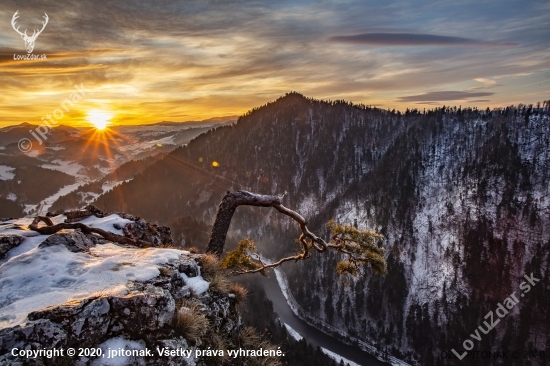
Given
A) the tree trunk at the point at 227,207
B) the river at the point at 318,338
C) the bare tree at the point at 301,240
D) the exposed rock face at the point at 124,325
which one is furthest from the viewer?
the river at the point at 318,338

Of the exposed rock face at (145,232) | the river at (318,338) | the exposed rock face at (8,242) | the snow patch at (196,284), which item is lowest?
the river at (318,338)

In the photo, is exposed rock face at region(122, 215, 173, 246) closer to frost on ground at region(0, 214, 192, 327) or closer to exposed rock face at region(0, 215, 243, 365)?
frost on ground at region(0, 214, 192, 327)

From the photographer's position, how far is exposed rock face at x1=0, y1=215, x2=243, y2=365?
761 cm

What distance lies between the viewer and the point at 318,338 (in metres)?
155

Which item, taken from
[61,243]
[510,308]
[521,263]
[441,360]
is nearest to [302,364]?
[441,360]

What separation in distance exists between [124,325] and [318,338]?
16328cm

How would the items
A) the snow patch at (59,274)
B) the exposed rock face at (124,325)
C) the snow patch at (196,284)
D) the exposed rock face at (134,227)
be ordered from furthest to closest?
the exposed rock face at (134,227)
the snow patch at (196,284)
the snow patch at (59,274)
the exposed rock face at (124,325)

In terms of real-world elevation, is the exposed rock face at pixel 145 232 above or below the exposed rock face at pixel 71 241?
below

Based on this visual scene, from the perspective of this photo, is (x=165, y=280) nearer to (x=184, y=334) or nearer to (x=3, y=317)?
(x=184, y=334)

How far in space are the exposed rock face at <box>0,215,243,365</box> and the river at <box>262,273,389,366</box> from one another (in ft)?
498

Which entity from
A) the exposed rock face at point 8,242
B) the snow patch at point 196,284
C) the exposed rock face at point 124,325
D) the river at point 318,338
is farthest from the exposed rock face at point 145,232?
the river at point 318,338

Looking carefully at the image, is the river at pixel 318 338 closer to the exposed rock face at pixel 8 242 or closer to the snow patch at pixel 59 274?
the snow patch at pixel 59 274

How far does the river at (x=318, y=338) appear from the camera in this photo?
145m

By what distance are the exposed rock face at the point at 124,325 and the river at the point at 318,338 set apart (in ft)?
498
